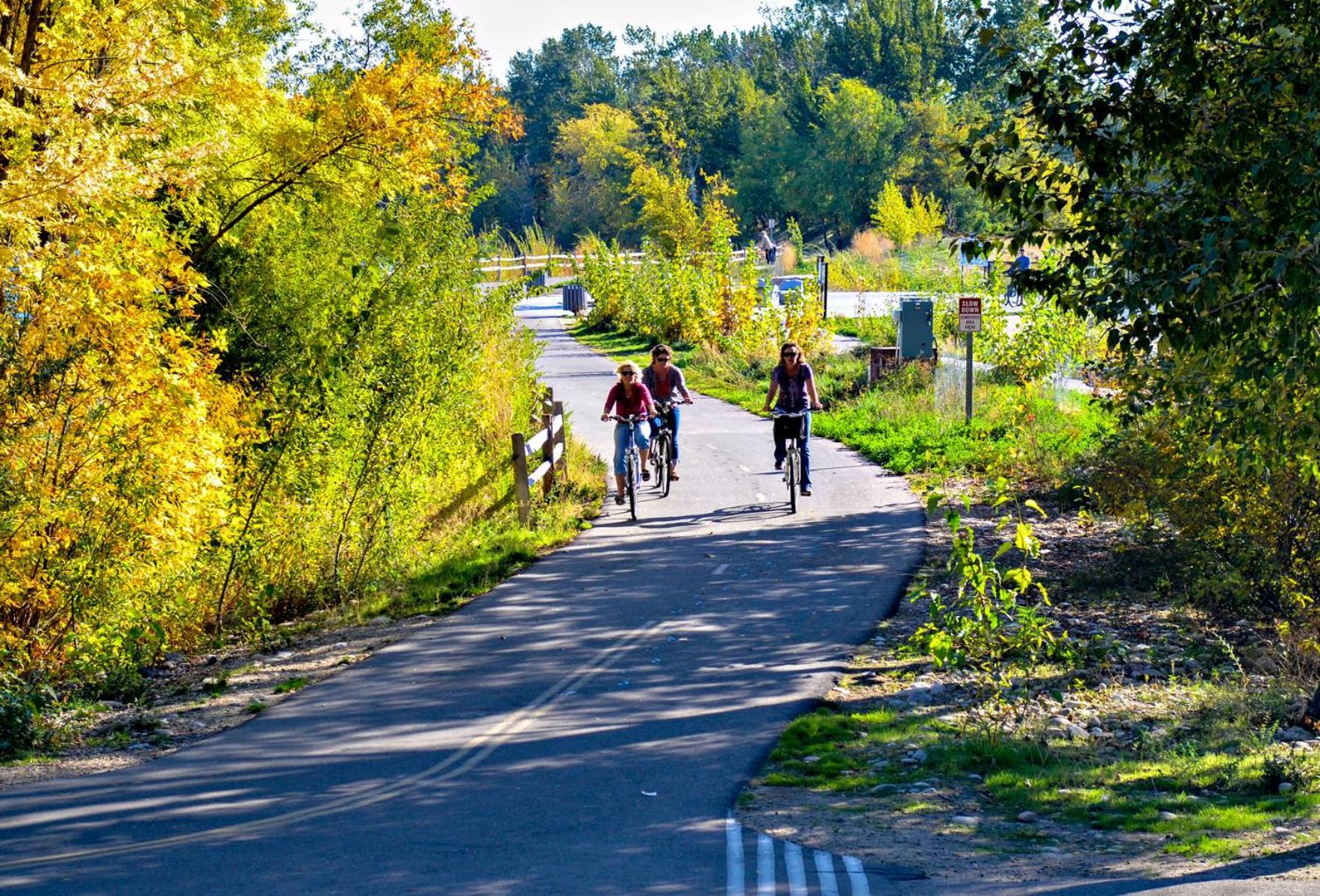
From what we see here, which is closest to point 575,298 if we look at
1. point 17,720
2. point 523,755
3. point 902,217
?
point 902,217

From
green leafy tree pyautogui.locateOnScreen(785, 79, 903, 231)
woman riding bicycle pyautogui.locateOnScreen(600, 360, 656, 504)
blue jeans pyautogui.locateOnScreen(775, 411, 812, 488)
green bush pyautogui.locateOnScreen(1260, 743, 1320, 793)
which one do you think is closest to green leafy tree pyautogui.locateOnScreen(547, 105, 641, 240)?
green leafy tree pyautogui.locateOnScreen(785, 79, 903, 231)

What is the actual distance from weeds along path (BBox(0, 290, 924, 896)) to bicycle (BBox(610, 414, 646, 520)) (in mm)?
1576

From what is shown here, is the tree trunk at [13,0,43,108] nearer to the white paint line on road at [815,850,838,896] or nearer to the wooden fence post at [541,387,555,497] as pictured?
the wooden fence post at [541,387,555,497]

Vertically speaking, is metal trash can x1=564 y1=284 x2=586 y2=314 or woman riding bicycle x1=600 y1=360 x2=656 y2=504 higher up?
metal trash can x1=564 y1=284 x2=586 y2=314

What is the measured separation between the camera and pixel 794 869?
6.38 m

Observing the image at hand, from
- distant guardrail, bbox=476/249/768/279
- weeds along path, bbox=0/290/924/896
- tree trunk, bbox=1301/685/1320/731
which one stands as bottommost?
tree trunk, bbox=1301/685/1320/731

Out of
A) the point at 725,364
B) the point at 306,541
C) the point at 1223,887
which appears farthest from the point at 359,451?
the point at 725,364

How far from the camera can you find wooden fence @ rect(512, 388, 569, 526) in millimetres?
15508

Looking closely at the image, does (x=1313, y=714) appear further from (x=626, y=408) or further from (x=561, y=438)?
(x=561, y=438)

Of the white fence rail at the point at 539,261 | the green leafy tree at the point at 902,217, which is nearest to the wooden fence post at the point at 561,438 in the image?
the white fence rail at the point at 539,261

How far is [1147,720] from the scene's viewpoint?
887 centimetres

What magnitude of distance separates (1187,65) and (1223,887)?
178 inches

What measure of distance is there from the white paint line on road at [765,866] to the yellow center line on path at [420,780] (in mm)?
2022

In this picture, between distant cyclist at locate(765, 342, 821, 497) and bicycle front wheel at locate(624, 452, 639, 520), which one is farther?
distant cyclist at locate(765, 342, 821, 497)
